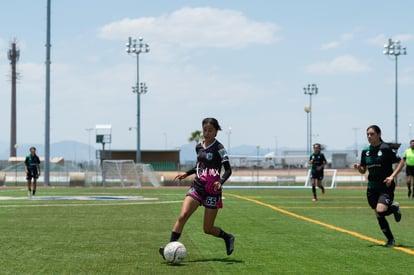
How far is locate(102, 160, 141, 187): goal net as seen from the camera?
45.5 meters

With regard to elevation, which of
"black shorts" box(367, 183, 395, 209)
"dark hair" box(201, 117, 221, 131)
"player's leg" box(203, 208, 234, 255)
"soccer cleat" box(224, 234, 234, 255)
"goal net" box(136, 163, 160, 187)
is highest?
"dark hair" box(201, 117, 221, 131)

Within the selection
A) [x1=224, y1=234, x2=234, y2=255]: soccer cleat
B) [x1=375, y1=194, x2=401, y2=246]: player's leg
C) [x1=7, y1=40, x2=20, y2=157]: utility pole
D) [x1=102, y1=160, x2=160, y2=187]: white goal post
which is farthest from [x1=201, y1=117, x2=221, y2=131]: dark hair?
[x1=7, y1=40, x2=20, y2=157]: utility pole

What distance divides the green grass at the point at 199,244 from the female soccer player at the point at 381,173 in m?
0.55

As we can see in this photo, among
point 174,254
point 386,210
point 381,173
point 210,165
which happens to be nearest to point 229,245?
point 174,254

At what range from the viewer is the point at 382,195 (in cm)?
1146

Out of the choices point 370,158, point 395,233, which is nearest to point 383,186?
point 370,158

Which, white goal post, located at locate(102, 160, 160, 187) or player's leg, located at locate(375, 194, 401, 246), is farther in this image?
white goal post, located at locate(102, 160, 160, 187)

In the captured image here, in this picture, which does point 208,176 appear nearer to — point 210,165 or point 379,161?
point 210,165

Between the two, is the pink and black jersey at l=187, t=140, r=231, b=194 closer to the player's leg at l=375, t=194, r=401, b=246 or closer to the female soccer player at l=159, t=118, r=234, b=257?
the female soccer player at l=159, t=118, r=234, b=257

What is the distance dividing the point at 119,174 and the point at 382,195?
3513 cm

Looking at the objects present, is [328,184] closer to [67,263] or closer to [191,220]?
[191,220]

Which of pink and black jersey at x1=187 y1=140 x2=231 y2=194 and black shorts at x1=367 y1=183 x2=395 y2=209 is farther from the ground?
pink and black jersey at x1=187 y1=140 x2=231 y2=194

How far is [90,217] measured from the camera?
691 inches

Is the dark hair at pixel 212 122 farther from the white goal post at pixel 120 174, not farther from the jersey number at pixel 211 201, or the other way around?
the white goal post at pixel 120 174
